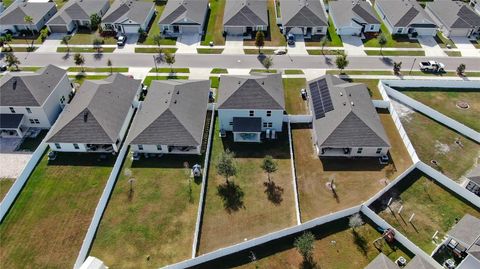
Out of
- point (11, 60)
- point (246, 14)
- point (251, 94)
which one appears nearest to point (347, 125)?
point (251, 94)

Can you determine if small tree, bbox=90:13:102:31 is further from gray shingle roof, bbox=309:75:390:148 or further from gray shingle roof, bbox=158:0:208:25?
gray shingle roof, bbox=309:75:390:148

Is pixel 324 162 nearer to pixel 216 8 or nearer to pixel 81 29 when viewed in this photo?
pixel 216 8

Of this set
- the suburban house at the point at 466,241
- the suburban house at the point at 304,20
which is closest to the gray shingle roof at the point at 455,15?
the suburban house at the point at 304,20

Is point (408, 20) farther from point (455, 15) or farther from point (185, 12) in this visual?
point (185, 12)

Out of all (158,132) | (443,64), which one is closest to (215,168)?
(158,132)

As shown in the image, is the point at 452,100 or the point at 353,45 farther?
the point at 353,45
